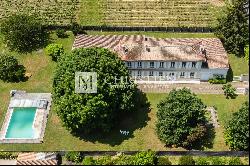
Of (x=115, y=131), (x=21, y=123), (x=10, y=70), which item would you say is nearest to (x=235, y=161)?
(x=115, y=131)

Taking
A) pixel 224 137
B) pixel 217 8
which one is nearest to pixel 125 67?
pixel 224 137

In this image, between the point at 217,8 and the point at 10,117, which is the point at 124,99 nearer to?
the point at 10,117

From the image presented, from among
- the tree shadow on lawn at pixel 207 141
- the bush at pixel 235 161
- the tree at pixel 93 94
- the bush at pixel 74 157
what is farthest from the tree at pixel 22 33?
the bush at pixel 235 161

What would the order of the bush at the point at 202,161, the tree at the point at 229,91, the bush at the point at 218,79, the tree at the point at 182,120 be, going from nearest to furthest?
the bush at the point at 202,161, the tree at the point at 182,120, the tree at the point at 229,91, the bush at the point at 218,79

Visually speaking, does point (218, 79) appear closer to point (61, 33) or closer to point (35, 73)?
point (61, 33)

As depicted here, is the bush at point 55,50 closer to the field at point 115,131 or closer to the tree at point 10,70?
the field at point 115,131

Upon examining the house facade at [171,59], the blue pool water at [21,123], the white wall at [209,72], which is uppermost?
the house facade at [171,59]
